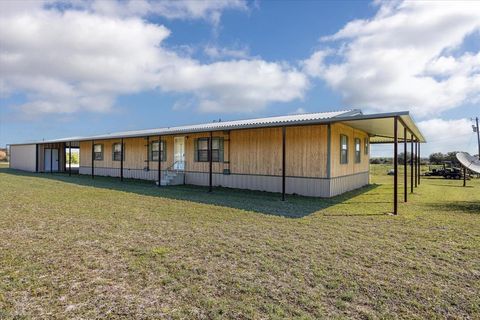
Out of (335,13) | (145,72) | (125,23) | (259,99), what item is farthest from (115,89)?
(335,13)

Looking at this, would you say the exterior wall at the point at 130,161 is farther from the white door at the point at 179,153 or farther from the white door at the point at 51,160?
the white door at the point at 51,160

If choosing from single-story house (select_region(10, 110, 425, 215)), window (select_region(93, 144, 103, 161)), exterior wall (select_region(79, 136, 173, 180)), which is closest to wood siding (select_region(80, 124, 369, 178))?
single-story house (select_region(10, 110, 425, 215))

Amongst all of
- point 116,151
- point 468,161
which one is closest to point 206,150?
point 116,151

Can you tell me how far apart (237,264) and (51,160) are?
25.6m

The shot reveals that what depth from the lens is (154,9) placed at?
1155cm

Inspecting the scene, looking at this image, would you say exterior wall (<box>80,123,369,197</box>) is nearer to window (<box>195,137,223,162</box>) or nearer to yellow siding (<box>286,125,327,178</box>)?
yellow siding (<box>286,125,327,178</box>)

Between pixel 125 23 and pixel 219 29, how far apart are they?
17.3 ft

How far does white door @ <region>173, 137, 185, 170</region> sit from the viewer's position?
15195 millimetres

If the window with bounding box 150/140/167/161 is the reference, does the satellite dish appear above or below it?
below

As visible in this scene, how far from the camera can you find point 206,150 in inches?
557

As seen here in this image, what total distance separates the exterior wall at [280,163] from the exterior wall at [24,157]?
15.4m

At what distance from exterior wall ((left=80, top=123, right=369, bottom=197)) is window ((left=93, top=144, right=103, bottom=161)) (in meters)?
6.93

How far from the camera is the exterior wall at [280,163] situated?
10.7 metres

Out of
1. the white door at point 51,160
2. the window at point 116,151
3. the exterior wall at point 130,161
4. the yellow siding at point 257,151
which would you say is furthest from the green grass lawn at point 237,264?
the white door at point 51,160
